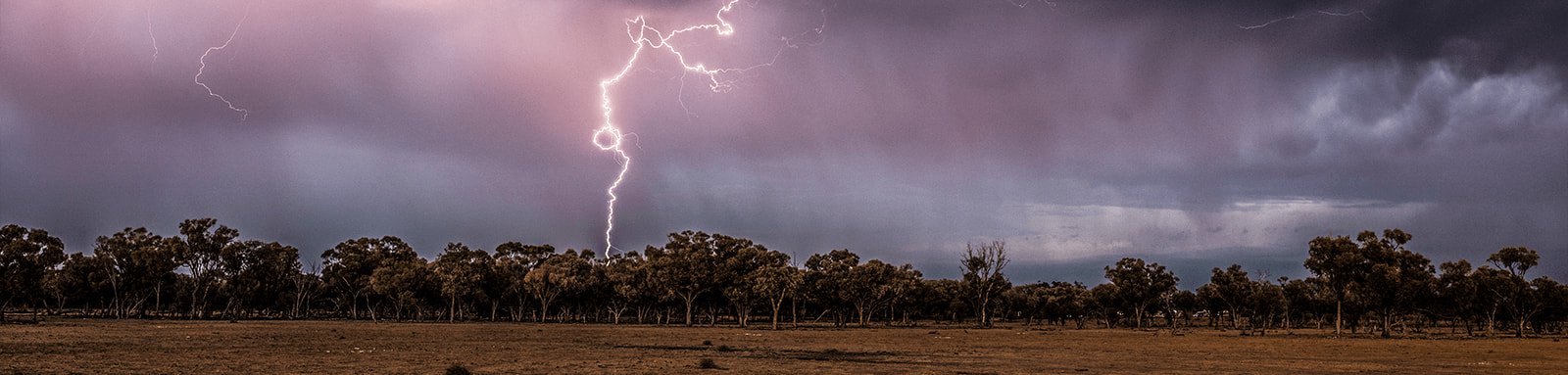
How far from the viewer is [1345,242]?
84.4 m

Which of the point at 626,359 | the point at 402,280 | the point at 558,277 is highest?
the point at 558,277

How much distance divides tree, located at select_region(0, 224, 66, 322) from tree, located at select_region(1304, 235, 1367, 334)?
118518 millimetres

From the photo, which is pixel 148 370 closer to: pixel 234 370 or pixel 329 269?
pixel 234 370

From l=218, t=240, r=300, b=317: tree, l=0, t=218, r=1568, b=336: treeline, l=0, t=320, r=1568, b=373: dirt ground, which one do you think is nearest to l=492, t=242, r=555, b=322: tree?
l=0, t=218, r=1568, b=336: treeline

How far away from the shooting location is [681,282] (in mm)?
103812

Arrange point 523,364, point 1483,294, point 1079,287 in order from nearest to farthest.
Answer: point 523,364 < point 1483,294 < point 1079,287

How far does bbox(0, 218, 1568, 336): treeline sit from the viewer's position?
8581 centimetres

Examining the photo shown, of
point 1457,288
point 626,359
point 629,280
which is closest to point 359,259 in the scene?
point 629,280

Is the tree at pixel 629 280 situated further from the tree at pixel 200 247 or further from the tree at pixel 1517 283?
the tree at pixel 1517 283

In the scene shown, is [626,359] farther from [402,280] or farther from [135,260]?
[135,260]

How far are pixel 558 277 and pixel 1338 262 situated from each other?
84901mm

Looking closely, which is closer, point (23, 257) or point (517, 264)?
point (23, 257)

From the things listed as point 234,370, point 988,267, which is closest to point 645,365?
point 234,370

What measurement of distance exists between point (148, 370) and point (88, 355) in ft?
30.5
